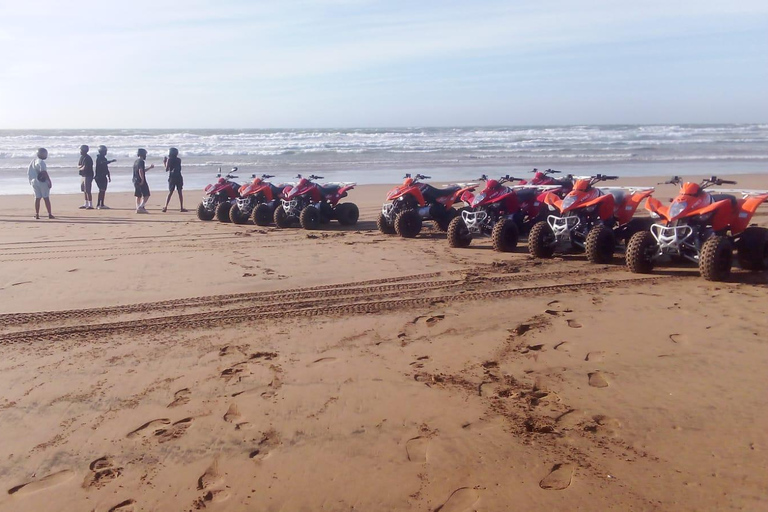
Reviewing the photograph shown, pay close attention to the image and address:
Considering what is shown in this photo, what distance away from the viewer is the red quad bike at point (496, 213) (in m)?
9.43

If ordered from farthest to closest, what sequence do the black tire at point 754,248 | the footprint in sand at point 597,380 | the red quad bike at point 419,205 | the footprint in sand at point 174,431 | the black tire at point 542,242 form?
the red quad bike at point 419,205, the black tire at point 542,242, the black tire at point 754,248, the footprint in sand at point 597,380, the footprint in sand at point 174,431

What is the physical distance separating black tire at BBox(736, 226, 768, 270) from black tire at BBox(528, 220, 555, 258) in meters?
2.07

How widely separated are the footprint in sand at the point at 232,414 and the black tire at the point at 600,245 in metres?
A: 5.24

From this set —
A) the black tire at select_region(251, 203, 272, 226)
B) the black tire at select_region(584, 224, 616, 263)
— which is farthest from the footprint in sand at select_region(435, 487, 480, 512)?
the black tire at select_region(251, 203, 272, 226)

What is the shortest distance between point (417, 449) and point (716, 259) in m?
4.66

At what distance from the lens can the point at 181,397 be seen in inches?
174

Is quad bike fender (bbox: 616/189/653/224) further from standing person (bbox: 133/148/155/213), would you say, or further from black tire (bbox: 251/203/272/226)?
standing person (bbox: 133/148/155/213)

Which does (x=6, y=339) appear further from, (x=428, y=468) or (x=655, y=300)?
(x=655, y=300)

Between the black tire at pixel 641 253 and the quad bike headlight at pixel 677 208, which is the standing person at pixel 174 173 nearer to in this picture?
the black tire at pixel 641 253

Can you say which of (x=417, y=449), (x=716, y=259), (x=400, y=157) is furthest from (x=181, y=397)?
(x=400, y=157)

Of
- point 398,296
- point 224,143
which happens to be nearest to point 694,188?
point 398,296

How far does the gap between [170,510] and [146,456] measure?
1.81ft

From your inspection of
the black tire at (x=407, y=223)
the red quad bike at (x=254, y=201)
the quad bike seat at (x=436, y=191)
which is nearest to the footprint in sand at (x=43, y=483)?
the black tire at (x=407, y=223)

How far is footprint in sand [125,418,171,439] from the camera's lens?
3.95 m
